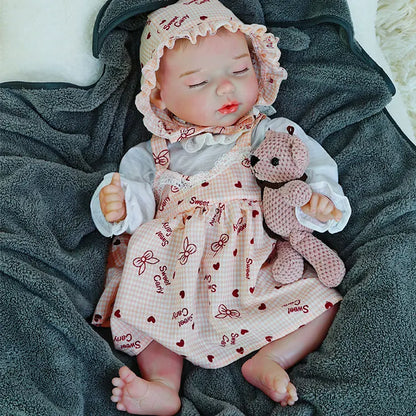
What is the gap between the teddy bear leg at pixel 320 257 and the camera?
1.33 meters

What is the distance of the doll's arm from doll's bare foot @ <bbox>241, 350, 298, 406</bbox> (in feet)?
1.27

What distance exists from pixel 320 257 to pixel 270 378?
0.27 meters

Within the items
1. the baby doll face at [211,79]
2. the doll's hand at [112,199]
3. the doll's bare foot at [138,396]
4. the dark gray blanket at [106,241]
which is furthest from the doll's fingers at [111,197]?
the doll's bare foot at [138,396]

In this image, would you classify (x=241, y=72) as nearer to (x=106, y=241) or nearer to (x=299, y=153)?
(x=299, y=153)

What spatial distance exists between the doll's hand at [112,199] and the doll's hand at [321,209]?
0.38 m

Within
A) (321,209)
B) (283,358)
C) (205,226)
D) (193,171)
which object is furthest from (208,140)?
(283,358)

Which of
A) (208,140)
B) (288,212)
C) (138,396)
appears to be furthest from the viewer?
(208,140)

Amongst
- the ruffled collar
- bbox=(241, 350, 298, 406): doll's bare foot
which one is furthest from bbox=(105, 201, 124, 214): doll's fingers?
bbox=(241, 350, 298, 406): doll's bare foot

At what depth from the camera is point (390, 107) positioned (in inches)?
64.3

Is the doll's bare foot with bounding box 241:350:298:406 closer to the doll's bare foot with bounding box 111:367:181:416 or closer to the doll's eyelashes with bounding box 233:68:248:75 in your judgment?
the doll's bare foot with bounding box 111:367:181:416

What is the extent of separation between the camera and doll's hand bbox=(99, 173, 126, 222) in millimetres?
1345

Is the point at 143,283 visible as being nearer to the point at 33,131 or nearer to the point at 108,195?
the point at 108,195

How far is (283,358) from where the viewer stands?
1.30 meters

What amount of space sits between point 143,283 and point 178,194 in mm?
208
